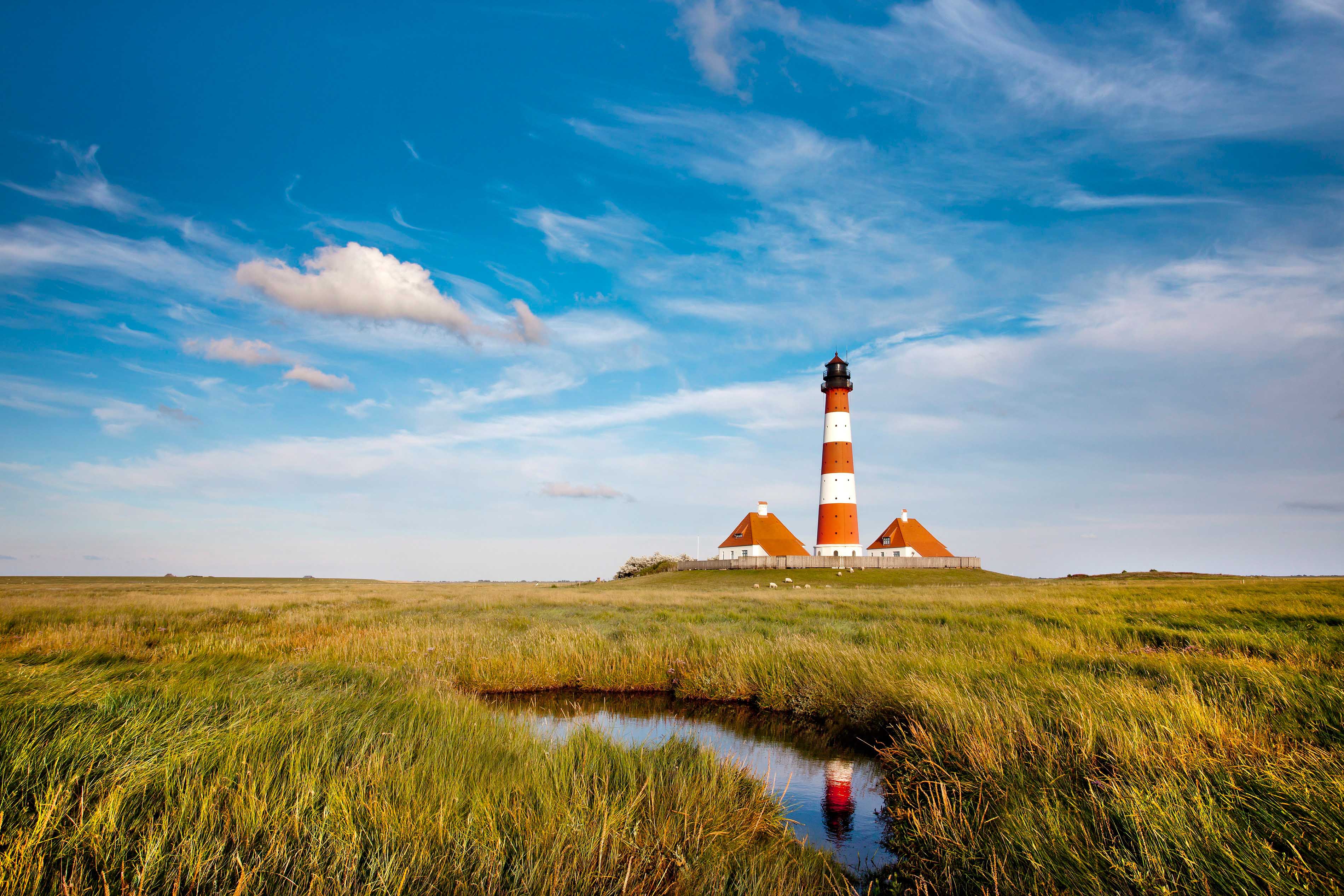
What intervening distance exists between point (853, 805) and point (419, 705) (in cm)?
503

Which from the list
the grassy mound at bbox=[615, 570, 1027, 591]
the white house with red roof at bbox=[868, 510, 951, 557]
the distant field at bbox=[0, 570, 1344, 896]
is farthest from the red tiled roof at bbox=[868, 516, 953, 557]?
the distant field at bbox=[0, 570, 1344, 896]

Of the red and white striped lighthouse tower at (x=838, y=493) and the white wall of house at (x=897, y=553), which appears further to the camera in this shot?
the white wall of house at (x=897, y=553)

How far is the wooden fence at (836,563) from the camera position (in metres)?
53.7

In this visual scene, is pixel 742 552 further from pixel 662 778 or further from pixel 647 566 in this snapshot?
pixel 662 778

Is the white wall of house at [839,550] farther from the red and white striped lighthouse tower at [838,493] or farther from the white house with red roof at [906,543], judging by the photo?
the white house with red roof at [906,543]

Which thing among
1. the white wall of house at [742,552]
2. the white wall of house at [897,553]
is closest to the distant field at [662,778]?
the white wall of house at [897,553]

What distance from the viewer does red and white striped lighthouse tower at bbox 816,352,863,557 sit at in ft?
180

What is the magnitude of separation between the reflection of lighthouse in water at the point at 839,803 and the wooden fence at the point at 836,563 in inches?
1819

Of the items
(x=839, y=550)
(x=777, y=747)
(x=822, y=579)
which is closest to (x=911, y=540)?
(x=839, y=550)

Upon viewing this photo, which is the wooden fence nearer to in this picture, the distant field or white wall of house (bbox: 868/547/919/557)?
white wall of house (bbox: 868/547/919/557)

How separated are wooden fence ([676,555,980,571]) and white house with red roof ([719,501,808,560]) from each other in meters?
5.09

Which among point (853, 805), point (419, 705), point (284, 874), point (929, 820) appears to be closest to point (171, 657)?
point (419, 705)

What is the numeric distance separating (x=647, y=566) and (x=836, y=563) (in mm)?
24204

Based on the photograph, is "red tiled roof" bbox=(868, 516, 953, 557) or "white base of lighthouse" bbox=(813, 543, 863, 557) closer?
"white base of lighthouse" bbox=(813, 543, 863, 557)
